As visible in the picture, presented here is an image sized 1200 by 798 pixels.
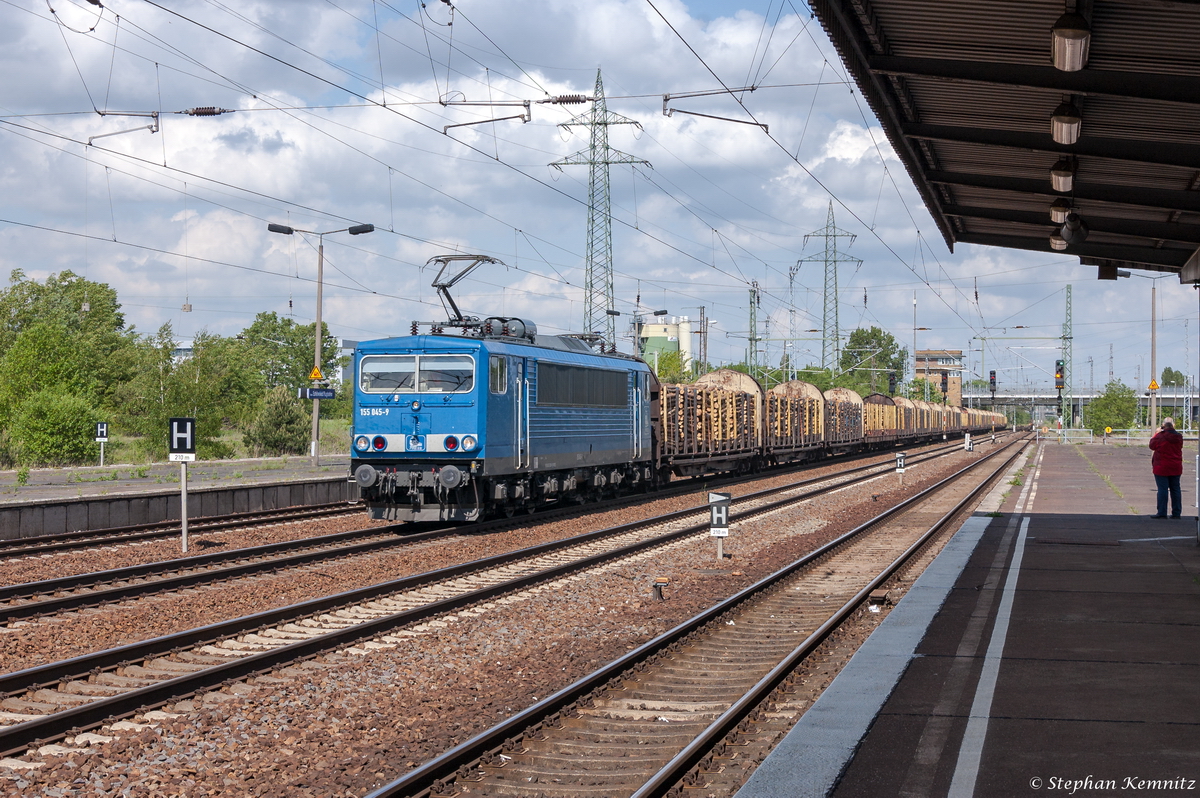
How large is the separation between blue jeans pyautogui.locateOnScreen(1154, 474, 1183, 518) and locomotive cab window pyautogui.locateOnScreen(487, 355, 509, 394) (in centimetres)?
1235

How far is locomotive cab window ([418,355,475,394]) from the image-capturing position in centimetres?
1908

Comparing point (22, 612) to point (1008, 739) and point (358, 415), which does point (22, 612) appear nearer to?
point (358, 415)

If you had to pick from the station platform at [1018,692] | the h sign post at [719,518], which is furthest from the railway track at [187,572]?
the station platform at [1018,692]

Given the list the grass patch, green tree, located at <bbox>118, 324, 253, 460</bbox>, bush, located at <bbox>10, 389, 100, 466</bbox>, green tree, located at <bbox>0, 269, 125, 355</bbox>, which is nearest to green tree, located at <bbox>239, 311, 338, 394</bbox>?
green tree, located at <bbox>0, 269, 125, 355</bbox>

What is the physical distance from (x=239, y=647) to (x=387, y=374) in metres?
10.0

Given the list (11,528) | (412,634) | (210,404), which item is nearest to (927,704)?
(412,634)

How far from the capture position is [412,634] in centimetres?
1088

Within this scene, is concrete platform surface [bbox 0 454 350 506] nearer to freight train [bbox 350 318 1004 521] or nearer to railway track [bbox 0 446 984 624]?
freight train [bbox 350 318 1004 521]

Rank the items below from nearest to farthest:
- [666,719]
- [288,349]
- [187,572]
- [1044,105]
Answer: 1. [666,719]
2. [1044,105]
3. [187,572]
4. [288,349]

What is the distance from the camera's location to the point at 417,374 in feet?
64.1

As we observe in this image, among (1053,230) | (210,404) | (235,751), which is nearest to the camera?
(235,751)

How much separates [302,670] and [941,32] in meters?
7.67

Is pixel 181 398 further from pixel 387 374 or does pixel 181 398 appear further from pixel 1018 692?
pixel 1018 692

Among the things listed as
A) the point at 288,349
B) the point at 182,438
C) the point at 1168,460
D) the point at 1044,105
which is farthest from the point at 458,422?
the point at 288,349
